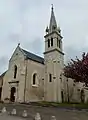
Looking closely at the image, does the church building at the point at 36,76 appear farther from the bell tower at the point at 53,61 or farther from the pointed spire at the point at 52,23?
the pointed spire at the point at 52,23

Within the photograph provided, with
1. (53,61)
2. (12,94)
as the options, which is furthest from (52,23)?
(12,94)

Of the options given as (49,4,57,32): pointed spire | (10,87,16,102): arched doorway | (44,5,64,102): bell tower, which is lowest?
(10,87,16,102): arched doorway

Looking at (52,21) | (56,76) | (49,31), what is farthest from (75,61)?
(52,21)

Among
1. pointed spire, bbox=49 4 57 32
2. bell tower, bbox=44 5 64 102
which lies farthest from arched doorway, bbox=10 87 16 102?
pointed spire, bbox=49 4 57 32

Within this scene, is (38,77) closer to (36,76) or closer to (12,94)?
(36,76)

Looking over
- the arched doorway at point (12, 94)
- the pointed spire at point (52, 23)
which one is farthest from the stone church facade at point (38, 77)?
the pointed spire at point (52, 23)

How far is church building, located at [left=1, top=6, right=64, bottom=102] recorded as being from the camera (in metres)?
30.6

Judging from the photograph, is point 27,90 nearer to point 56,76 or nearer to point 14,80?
point 14,80

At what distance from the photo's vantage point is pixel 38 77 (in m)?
32.8

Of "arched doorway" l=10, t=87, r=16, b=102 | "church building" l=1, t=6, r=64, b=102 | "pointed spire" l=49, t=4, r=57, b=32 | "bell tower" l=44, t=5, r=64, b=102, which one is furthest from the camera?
"pointed spire" l=49, t=4, r=57, b=32

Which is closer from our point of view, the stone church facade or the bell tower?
the stone church facade

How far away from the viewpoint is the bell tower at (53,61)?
3111 centimetres

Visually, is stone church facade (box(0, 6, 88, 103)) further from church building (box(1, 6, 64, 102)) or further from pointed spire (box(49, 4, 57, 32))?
pointed spire (box(49, 4, 57, 32))

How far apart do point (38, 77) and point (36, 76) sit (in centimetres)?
44
